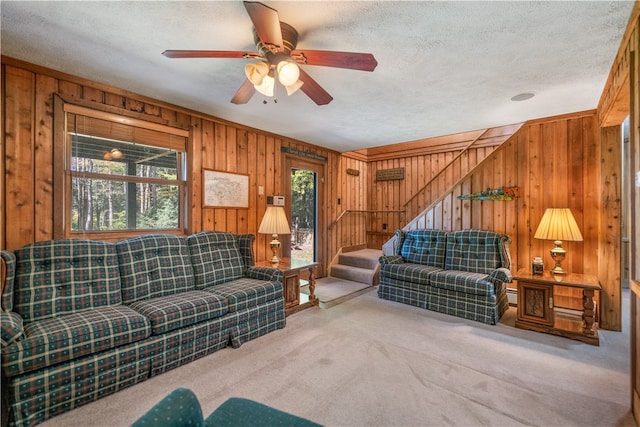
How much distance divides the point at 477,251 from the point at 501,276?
54 centimetres

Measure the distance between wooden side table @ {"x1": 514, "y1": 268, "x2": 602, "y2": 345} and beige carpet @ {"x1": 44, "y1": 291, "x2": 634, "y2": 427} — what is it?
0.36ft

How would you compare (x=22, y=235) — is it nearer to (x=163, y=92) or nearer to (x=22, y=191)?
(x=22, y=191)

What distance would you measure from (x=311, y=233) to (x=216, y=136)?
2.42m

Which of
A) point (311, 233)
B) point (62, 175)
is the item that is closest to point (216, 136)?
point (62, 175)

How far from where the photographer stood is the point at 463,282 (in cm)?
360

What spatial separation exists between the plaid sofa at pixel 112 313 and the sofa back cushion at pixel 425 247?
2174mm

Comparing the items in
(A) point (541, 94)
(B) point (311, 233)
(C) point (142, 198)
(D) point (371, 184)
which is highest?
(A) point (541, 94)

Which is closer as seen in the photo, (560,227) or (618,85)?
(618,85)

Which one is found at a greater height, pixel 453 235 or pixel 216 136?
pixel 216 136

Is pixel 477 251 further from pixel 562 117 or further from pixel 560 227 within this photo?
pixel 562 117

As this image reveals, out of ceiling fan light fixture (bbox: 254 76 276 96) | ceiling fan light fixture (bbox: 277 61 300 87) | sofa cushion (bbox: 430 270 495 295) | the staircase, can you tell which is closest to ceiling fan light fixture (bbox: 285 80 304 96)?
ceiling fan light fixture (bbox: 254 76 276 96)

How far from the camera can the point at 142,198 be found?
10.9 ft

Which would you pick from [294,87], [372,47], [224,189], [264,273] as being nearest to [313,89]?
[294,87]

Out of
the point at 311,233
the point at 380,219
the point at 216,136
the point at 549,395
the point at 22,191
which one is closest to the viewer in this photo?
the point at 549,395
